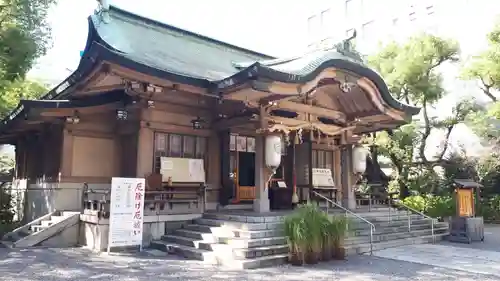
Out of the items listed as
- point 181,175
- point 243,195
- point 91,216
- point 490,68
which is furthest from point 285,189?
point 490,68

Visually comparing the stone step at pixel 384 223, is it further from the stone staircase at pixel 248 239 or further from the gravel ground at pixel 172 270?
the gravel ground at pixel 172 270

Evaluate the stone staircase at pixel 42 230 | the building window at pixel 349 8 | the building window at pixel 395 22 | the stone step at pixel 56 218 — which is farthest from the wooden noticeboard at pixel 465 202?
the building window at pixel 349 8

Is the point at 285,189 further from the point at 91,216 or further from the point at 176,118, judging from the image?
the point at 91,216

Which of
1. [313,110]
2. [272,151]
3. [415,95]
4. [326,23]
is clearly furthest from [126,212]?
[326,23]

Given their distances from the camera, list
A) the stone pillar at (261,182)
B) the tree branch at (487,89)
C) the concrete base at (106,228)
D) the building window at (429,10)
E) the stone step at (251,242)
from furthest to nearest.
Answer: the building window at (429,10)
the tree branch at (487,89)
the stone pillar at (261,182)
the concrete base at (106,228)
the stone step at (251,242)

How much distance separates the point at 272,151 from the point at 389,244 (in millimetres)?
3521

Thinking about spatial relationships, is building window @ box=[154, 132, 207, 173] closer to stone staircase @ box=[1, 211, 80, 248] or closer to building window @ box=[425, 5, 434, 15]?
stone staircase @ box=[1, 211, 80, 248]

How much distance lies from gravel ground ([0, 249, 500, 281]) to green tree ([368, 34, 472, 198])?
11.3 metres

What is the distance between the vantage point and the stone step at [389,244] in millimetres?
8720

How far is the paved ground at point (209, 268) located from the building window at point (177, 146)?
2742 mm

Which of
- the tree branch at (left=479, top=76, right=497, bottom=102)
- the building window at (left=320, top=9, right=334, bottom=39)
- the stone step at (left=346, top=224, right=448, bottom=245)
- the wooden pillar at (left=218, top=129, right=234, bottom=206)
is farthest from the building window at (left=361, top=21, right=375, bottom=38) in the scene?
the wooden pillar at (left=218, top=129, right=234, bottom=206)

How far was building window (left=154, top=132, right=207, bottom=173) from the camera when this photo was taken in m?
10.3

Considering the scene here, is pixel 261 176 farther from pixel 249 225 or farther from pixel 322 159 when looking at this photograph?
pixel 322 159

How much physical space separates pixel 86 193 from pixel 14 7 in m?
4.69
